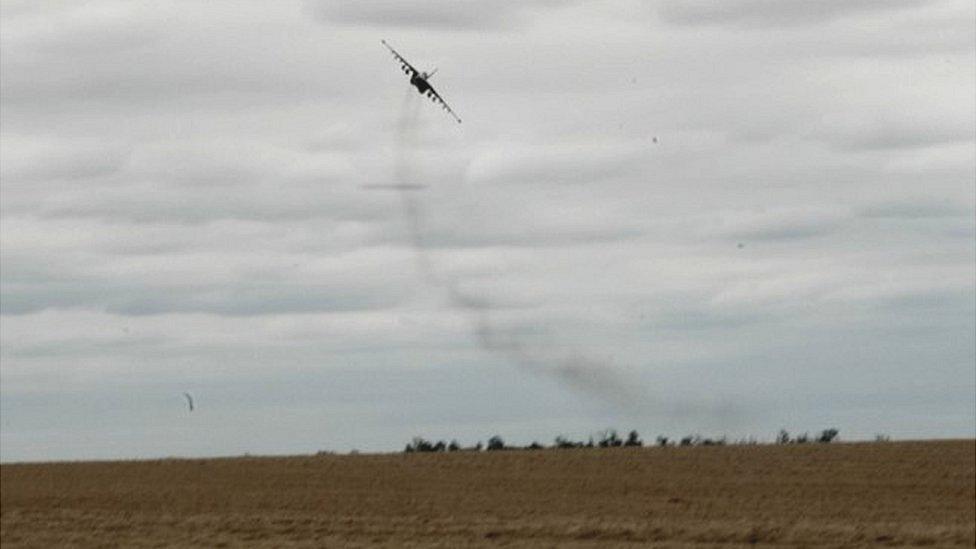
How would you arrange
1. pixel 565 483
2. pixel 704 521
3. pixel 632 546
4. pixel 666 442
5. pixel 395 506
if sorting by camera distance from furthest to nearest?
pixel 666 442 < pixel 565 483 < pixel 395 506 < pixel 704 521 < pixel 632 546

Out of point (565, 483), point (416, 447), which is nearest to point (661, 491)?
point (565, 483)

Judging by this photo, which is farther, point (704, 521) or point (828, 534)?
point (704, 521)

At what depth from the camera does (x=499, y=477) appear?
225ft

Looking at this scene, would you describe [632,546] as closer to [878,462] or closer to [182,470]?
[878,462]

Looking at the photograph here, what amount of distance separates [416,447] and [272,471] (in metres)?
20.9

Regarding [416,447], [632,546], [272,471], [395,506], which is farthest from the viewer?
[416,447]

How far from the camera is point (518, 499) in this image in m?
61.6

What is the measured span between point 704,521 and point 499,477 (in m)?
15.9

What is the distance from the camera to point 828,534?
49438 millimetres

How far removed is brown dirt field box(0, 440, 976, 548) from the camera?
50.6 m

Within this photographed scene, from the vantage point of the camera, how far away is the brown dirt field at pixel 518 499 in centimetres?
5059

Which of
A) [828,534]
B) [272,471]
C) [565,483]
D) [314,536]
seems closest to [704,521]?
[828,534]

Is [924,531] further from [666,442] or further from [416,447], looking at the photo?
[416,447]

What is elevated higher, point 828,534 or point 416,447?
point 416,447
